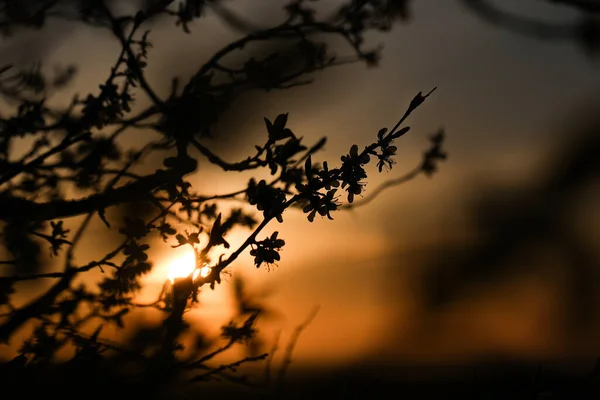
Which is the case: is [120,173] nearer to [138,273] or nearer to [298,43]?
[138,273]

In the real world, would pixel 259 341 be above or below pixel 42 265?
below

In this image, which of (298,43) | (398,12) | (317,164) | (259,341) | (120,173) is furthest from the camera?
(398,12)

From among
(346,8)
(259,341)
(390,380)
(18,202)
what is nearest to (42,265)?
(18,202)

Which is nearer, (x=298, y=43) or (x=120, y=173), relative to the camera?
(x=120, y=173)

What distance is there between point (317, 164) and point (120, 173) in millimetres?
1061

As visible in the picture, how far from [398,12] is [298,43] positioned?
0.77 m

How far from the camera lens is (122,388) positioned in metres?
2.08

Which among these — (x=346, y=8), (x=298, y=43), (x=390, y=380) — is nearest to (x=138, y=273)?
(x=390, y=380)

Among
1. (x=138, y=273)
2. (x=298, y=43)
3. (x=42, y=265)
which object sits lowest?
(x=138, y=273)

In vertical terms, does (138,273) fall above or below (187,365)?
above

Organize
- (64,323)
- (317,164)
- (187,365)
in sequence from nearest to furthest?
(187,365), (64,323), (317,164)

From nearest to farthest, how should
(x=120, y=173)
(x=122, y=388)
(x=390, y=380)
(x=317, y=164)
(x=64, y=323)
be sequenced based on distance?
(x=122, y=388)
(x=390, y=380)
(x=64, y=323)
(x=120, y=173)
(x=317, y=164)

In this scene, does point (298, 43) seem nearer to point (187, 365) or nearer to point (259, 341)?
point (259, 341)

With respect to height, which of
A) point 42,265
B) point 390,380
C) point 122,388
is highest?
point 42,265
